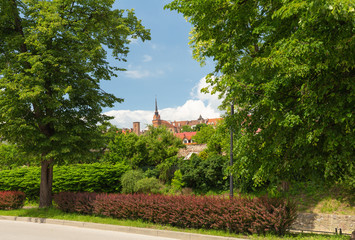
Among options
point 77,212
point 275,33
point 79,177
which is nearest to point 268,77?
point 275,33

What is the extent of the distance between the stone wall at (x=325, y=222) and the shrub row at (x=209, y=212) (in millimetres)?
8731

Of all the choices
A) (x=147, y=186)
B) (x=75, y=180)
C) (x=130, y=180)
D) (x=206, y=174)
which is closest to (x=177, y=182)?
(x=206, y=174)

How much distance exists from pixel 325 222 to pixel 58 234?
15130mm

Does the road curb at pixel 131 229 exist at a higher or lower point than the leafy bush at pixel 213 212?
lower

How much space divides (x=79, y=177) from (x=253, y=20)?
794 inches

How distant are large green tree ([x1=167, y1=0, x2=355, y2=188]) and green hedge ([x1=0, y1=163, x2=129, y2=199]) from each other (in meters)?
17.2

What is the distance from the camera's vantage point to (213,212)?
33.4ft

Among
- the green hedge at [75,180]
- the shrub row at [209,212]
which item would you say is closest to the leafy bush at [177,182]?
the green hedge at [75,180]

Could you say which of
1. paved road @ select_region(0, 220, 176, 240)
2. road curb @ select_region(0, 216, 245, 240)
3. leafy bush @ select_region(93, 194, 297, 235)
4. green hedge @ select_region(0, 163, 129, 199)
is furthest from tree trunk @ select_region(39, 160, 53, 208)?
green hedge @ select_region(0, 163, 129, 199)

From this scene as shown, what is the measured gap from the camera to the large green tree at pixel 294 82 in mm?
6742

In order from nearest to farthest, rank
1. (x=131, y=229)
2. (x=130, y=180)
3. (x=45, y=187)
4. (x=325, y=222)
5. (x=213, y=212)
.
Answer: (x=213, y=212) < (x=131, y=229) < (x=45, y=187) < (x=325, y=222) < (x=130, y=180)

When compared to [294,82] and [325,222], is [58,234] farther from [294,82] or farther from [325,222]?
[325,222]

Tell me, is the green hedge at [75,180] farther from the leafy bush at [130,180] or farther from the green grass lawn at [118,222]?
the green grass lawn at [118,222]

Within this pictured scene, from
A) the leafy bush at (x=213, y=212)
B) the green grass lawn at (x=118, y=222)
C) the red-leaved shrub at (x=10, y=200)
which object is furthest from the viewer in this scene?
the red-leaved shrub at (x=10, y=200)
